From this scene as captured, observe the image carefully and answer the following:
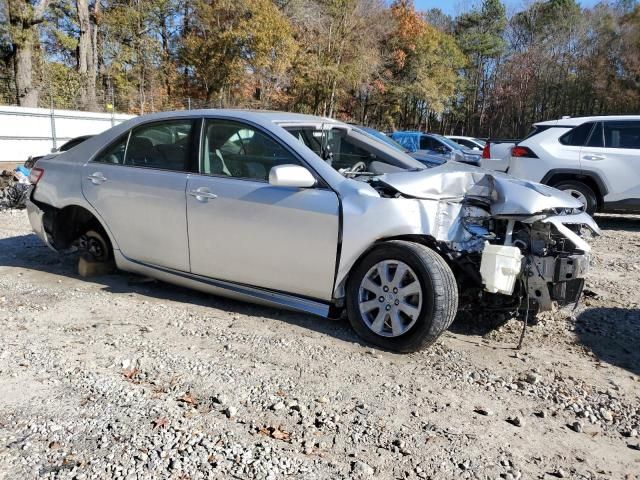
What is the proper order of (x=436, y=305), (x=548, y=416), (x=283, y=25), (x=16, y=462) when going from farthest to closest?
(x=283, y=25)
(x=436, y=305)
(x=548, y=416)
(x=16, y=462)

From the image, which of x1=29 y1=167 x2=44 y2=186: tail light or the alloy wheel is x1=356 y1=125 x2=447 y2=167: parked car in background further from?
x1=29 y1=167 x2=44 y2=186: tail light

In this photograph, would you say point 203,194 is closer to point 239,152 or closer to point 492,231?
point 239,152

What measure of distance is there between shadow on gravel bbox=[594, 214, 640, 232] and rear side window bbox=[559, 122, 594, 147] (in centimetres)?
142

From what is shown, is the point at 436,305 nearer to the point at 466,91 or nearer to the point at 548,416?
the point at 548,416

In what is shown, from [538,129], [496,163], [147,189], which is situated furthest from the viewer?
[496,163]

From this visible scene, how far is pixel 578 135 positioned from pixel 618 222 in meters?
1.85

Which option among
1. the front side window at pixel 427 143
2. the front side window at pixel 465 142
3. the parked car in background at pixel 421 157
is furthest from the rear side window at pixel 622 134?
the front side window at pixel 465 142

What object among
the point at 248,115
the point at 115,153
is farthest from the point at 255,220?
the point at 115,153

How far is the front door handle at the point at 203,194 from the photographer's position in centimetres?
410

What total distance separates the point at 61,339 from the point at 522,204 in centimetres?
331

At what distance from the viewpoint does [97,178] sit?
4750 mm

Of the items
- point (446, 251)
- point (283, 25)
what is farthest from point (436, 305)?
point (283, 25)

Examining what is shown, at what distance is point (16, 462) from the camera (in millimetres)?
2375

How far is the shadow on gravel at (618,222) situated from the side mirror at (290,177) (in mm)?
6738
